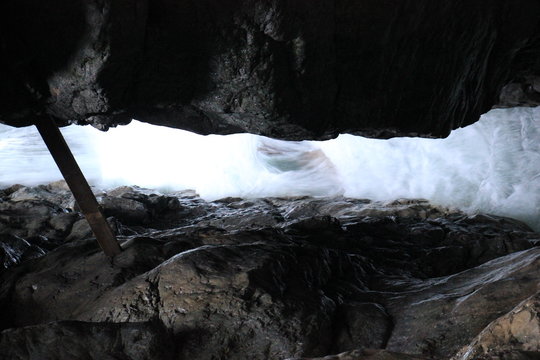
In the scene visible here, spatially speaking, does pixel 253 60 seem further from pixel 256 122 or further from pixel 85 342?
pixel 85 342

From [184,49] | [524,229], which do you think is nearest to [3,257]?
[184,49]

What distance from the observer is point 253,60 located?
159 inches

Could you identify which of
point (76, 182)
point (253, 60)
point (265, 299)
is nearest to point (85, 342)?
point (265, 299)

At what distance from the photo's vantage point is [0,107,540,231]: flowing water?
8.49 metres

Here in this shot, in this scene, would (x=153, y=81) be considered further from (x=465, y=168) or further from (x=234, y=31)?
(x=465, y=168)

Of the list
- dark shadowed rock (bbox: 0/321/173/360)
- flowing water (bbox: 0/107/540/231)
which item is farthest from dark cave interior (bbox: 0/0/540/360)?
flowing water (bbox: 0/107/540/231)

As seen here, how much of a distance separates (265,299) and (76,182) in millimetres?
2202

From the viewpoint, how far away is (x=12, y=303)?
4152 millimetres

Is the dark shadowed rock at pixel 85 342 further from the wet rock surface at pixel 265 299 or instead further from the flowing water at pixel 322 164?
the flowing water at pixel 322 164

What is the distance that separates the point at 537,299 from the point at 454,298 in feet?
5.82

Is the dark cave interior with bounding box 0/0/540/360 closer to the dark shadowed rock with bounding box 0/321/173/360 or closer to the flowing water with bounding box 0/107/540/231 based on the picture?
the dark shadowed rock with bounding box 0/321/173/360

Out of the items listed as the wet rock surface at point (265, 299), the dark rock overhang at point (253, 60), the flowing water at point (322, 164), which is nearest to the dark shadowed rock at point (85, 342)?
the wet rock surface at point (265, 299)

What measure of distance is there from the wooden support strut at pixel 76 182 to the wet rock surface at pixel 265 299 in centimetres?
17

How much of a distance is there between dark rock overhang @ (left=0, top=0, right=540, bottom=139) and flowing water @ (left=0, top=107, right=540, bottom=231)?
3.61 meters
